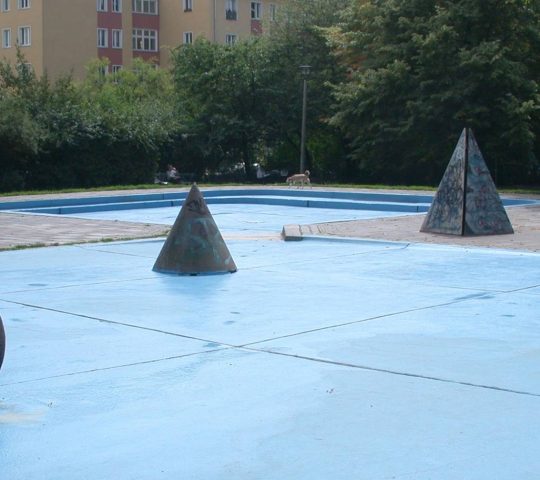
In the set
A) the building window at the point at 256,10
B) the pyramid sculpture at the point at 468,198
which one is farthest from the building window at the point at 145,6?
the pyramid sculpture at the point at 468,198

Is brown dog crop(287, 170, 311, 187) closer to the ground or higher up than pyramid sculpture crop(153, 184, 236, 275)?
higher up

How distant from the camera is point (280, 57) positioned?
40.0 metres

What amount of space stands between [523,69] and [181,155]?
47.9 feet

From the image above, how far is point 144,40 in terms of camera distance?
68500mm

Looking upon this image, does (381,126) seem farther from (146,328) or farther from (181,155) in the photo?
(146,328)

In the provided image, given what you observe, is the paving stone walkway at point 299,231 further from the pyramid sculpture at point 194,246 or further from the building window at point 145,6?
the building window at point 145,6

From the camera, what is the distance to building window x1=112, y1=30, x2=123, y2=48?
66750 millimetres

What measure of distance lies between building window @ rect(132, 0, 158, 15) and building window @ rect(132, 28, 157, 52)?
4.29ft

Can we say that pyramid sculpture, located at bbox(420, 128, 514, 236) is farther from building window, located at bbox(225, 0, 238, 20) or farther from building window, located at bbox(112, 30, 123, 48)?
building window, located at bbox(112, 30, 123, 48)

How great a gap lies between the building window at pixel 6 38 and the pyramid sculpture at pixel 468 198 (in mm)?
54634

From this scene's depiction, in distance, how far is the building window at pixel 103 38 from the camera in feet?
215

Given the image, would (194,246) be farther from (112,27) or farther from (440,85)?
(112,27)

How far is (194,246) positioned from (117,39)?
58.2 metres

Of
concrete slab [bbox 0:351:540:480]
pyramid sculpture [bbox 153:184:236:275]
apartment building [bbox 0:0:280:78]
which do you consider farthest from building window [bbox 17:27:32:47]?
concrete slab [bbox 0:351:540:480]
